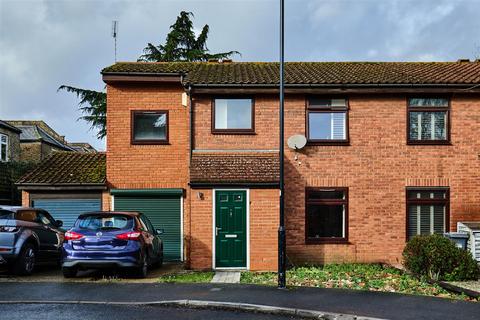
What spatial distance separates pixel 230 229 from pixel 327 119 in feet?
13.8

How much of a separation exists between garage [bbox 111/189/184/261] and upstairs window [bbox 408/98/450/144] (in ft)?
23.2

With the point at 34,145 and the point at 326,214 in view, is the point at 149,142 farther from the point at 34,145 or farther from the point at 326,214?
the point at 34,145

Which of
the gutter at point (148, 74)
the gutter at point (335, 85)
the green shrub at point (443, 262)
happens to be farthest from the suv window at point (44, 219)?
the green shrub at point (443, 262)

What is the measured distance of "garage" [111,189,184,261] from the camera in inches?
667

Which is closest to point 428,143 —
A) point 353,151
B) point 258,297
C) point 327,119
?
point 353,151

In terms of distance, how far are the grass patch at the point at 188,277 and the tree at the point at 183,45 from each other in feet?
66.8

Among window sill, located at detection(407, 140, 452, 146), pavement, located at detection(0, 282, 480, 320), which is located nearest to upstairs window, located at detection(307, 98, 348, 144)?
window sill, located at detection(407, 140, 452, 146)

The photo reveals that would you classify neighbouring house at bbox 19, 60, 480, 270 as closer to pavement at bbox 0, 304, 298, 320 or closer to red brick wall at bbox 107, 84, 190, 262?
red brick wall at bbox 107, 84, 190, 262

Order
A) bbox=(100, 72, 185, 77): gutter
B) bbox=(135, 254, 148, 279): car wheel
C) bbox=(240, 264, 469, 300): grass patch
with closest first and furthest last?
bbox=(240, 264, 469, 300): grass patch, bbox=(135, 254, 148, 279): car wheel, bbox=(100, 72, 185, 77): gutter

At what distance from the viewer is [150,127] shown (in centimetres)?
1727

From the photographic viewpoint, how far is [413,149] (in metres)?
15.8

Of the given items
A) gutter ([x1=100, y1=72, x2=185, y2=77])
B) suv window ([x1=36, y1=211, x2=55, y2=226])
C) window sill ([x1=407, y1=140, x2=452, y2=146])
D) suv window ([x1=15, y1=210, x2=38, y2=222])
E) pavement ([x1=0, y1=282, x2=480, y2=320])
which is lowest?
pavement ([x1=0, y1=282, x2=480, y2=320])

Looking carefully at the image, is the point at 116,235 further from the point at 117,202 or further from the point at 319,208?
the point at 319,208

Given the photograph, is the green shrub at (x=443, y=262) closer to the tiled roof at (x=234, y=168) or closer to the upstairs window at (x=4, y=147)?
the tiled roof at (x=234, y=168)
